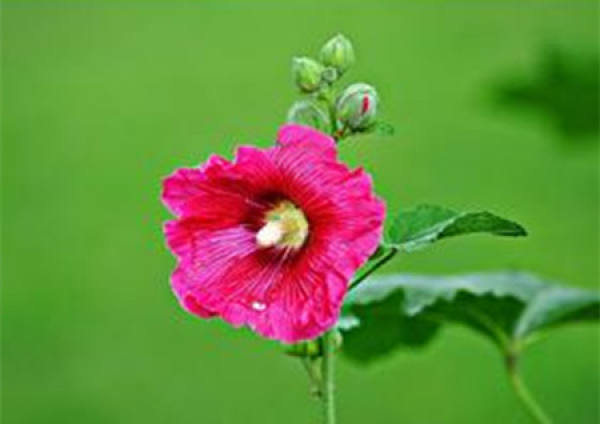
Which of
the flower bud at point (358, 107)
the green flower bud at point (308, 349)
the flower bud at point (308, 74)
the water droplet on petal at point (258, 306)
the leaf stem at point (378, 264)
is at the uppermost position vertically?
the flower bud at point (308, 74)

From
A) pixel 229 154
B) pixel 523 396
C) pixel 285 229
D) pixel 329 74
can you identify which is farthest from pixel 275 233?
pixel 229 154

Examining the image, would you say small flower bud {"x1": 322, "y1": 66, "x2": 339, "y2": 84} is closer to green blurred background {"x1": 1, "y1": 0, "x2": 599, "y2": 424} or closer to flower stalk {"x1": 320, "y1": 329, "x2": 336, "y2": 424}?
flower stalk {"x1": 320, "y1": 329, "x2": 336, "y2": 424}

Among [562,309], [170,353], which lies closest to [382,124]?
[562,309]

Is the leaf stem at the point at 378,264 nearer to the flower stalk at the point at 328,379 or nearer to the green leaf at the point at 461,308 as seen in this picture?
the flower stalk at the point at 328,379

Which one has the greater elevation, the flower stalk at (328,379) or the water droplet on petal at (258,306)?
the water droplet on petal at (258,306)

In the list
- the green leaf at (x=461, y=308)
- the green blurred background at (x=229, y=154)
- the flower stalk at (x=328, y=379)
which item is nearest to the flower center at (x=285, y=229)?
the flower stalk at (x=328, y=379)

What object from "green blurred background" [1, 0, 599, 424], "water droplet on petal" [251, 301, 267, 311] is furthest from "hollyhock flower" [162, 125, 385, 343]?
"green blurred background" [1, 0, 599, 424]
